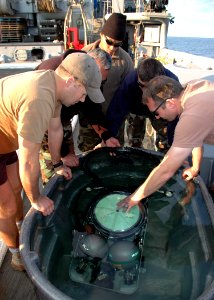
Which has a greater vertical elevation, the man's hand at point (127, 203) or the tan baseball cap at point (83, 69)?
the tan baseball cap at point (83, 69)

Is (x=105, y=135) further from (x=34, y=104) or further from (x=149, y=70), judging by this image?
(x=34, y=104)

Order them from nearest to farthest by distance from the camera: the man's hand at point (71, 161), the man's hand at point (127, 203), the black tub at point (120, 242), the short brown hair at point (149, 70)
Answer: the black tub at point (120, 242) < the man's hand at point (127, 203) < the man's hand at point (71, 161) < the short brown hair at point (149, 70)

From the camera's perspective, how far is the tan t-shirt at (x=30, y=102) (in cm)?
162

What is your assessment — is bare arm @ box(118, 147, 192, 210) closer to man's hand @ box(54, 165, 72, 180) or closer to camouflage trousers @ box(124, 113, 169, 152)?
man's hand @ box(54, 165, 72, 180)

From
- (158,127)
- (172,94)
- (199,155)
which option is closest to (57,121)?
(172,94)

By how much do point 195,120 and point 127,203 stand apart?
76 cm

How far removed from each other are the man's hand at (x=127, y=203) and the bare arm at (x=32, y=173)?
51cm

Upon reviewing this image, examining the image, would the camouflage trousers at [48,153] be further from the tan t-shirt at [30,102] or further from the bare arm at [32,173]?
the tan t-shirt at [30,102]

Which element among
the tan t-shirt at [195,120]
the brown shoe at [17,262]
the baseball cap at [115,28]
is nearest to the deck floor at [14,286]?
the brown shoe at [17,262]

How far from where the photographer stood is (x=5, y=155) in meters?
2.15

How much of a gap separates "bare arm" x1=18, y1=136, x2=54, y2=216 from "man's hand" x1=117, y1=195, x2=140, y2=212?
1.69 feet

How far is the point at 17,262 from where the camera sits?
94.2 inches

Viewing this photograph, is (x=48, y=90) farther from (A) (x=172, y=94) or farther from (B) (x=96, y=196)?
(B) (x=96, y=196)

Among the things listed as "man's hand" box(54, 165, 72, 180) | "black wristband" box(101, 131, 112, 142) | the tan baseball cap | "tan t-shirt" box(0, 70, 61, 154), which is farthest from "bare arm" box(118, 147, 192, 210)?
"black wristband" box(101, 131, 112, 142)
